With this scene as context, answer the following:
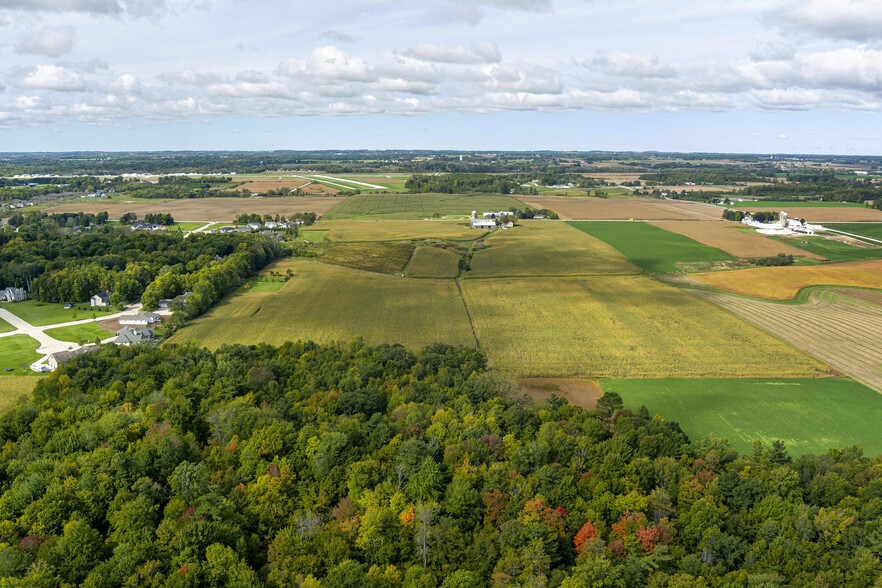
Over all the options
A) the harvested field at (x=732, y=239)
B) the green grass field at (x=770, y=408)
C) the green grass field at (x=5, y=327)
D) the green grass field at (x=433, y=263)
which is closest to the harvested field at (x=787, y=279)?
the harvested field at (x=732, y=239)

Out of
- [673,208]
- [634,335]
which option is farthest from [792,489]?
[673,208]

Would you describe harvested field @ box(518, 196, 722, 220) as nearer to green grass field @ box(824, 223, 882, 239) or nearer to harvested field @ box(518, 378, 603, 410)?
green grass field @ box(824, 223, 882, 239)

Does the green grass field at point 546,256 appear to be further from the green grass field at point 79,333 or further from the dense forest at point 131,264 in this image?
the green grass field at point 79,333

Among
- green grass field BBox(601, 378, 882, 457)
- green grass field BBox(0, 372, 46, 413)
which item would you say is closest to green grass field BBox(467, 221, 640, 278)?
green grass field BBox(601, 378, 882, 457)

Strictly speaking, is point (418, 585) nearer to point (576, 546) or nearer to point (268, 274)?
point (576, 546)

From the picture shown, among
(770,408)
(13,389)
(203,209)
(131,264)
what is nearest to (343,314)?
(13,389)

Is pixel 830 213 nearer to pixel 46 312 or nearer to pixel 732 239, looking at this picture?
pixel 732 239
